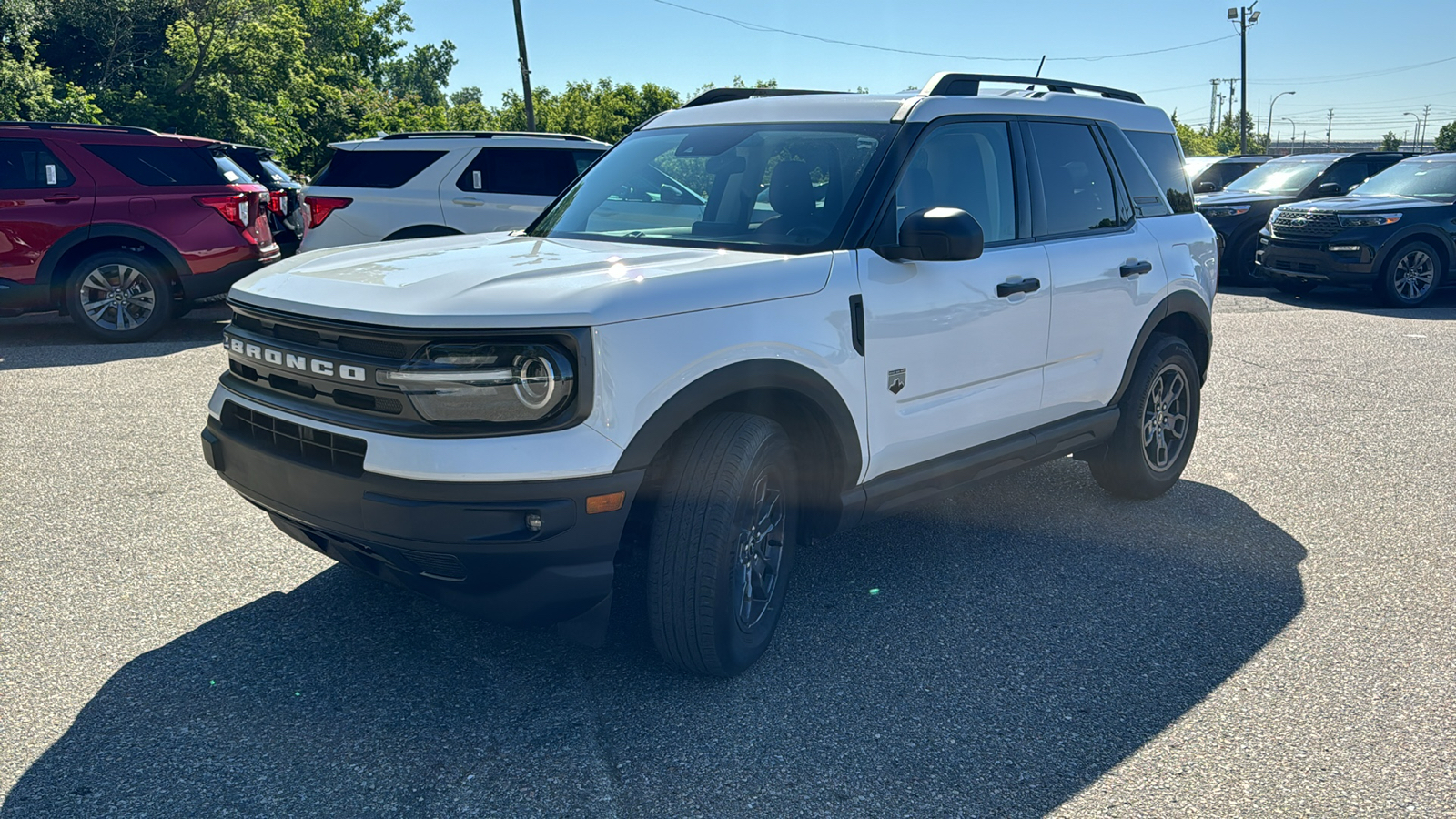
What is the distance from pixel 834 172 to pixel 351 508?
6.48 ft

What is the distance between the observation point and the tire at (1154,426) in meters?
4.96

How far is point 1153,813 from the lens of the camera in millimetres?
2711

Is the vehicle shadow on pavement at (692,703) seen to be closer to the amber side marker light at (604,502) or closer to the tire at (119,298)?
the amber side marker light at (604,502)

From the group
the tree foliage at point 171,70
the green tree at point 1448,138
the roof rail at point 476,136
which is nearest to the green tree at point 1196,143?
the green tree at point 1448,138

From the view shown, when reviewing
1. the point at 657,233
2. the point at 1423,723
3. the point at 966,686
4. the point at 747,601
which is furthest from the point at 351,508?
the point at 1423,723

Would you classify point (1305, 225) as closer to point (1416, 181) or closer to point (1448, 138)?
point (1416, 181)

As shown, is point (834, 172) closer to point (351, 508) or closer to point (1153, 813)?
point (351, 508)

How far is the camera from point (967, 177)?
161 inches

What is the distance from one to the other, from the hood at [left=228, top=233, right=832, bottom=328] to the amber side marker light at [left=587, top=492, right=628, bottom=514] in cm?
45

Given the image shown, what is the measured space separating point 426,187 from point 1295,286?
11107 millimetres

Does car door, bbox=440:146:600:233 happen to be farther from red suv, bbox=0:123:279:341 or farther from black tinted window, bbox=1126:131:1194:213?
black tinted window, bbox=1126:131:1194:213

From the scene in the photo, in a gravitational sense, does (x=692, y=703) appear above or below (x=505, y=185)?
below

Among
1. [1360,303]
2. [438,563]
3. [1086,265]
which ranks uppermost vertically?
[1086,265]

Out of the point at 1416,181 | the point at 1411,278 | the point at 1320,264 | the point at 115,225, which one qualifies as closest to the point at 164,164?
the point at 115,225
